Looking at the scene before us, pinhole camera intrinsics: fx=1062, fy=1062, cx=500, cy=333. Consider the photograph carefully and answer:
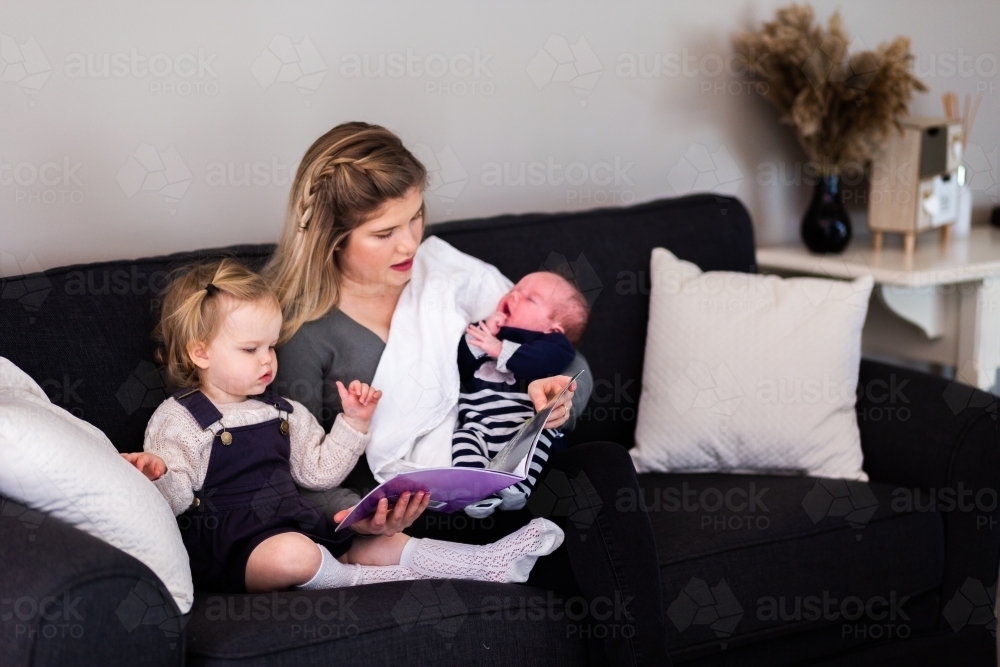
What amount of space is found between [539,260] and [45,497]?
113 centimetres

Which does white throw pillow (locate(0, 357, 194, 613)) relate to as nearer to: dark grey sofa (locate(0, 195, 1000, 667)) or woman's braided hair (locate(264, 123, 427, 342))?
dark grey sofa (locate(0, 195, 1000, 667))

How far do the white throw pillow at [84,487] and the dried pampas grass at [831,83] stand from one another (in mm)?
1932

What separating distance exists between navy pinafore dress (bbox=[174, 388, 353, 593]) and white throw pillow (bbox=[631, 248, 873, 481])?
0.77 metres

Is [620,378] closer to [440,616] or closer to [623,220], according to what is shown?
[623,220]

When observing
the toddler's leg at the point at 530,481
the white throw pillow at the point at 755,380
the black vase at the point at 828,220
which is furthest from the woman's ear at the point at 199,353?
the black vase at the point at 828,220

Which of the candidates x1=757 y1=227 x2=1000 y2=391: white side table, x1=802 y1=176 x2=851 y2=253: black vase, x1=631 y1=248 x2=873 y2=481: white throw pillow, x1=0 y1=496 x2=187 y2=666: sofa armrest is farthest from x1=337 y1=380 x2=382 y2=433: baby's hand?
x1=802 y1=176 x2=851 y2=253: black vase

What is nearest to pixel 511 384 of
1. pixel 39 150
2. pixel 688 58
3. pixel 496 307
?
pixel 496 307

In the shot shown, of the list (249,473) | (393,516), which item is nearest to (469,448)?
(393,516)

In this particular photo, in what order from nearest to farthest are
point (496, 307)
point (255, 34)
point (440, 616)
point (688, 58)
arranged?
point (440, 616) → point (496, 307) → point (255, 34) → point (688, 58)

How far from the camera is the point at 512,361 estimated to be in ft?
5.96

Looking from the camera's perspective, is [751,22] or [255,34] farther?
[751,22]

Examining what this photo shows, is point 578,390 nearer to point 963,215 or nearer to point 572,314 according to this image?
point 572,314

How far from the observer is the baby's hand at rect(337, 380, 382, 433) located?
68.3 inches

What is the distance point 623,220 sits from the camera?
7.59 ft
